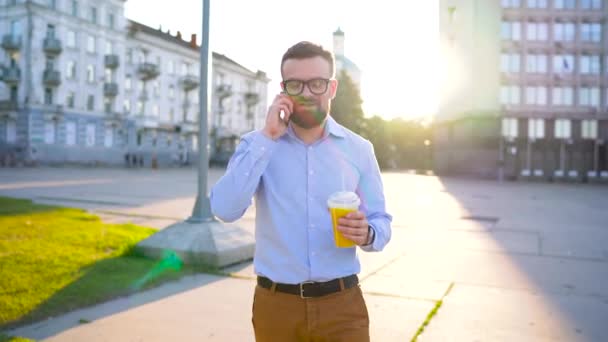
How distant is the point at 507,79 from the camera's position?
4759 cm

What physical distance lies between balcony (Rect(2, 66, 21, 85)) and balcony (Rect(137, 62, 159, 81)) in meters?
13.6

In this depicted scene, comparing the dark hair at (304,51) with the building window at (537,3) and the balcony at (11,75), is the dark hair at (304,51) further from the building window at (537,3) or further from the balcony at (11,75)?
the building window at (537,3)

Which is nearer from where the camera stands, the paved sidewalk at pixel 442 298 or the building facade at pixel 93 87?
the paved sidewalk at pixel 442 298

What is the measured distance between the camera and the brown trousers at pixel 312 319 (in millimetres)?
2227

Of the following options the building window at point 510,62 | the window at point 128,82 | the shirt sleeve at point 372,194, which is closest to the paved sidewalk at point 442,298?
the shirt sleeve at point 372,194

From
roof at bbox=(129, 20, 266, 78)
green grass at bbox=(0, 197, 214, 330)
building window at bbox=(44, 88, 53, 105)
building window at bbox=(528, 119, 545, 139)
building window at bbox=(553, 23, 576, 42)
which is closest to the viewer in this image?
green grass at bbox=(0, 197, 214, 330)

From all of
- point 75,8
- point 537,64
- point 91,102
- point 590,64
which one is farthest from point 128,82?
point 590,64

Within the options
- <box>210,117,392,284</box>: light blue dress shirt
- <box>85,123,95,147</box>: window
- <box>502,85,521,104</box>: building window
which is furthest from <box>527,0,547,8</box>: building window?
<box>210,117,392,284</box>: light blue dress shirt

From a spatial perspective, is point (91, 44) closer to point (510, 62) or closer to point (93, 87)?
point (93, 87)

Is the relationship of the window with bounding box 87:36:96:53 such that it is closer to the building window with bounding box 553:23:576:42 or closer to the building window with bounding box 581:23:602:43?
the building window with bounding box 553:23:576:42

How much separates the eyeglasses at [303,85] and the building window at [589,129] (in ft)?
173

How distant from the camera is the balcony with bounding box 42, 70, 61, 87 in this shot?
153 ft

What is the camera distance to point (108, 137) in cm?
5397

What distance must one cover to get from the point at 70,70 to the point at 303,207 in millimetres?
53015
